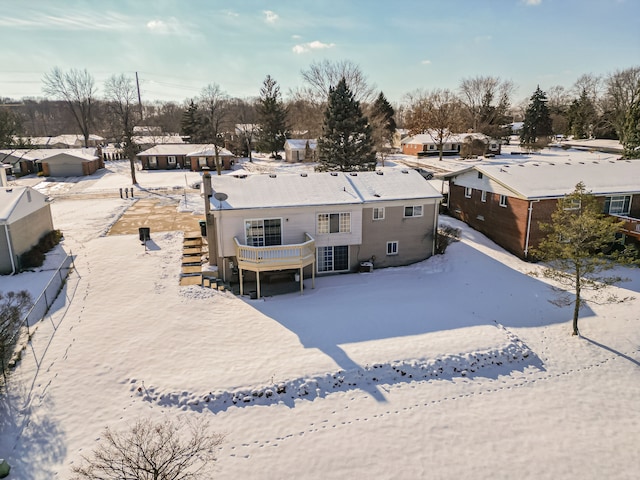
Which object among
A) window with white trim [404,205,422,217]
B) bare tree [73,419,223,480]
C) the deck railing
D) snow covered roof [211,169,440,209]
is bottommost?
bare tree [73,419,223,480]

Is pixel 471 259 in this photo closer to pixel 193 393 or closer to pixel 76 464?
pixel 193 393

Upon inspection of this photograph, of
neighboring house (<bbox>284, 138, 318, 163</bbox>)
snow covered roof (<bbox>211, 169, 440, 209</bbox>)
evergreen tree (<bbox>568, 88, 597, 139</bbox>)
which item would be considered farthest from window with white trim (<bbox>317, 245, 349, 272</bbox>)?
evergreen tree (<bbox>568, 88, 597, 139</bbox>)

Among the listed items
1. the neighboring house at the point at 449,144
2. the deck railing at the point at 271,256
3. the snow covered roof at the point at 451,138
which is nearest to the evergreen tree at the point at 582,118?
the snow covered roof at the point at 451,138

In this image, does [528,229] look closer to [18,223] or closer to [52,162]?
[18,223]

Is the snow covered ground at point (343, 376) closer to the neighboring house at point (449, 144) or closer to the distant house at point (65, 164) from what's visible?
the distant house at point (65, 164)

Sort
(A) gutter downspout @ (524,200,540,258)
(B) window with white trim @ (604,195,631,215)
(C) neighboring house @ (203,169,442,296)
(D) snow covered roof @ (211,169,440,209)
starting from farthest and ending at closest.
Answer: (B) window with white trim @ (604,195,631,215) → (A) gutter downspout @ (524,200,540,258) → (D) snow covered roof @ (211,169,440,209) → (C) neighboring house @ (203,169,442,296)

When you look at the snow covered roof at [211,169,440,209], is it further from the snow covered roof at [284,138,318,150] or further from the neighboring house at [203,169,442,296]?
the snow covered roof at [284,138,318,150]
